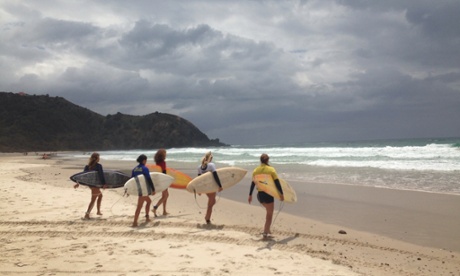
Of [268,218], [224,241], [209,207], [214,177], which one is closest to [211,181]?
[214,177]

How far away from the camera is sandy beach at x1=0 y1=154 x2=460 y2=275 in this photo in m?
4.81

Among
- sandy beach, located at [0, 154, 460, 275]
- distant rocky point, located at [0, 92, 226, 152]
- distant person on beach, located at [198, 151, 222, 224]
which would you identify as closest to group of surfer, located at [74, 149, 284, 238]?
distant person on beach, located at [198, 151, 222, 224]

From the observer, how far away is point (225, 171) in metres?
8.33

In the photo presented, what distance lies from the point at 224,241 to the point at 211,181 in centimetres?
185

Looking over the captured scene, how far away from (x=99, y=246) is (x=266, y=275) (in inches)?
111

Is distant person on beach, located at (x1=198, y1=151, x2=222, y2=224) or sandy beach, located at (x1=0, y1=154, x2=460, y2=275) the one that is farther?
distant person on beach, located at (x1=198, y1=151, x2=222, y2=224)

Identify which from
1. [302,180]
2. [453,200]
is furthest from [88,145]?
[453,200]

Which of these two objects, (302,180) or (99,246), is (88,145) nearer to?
(302,180)

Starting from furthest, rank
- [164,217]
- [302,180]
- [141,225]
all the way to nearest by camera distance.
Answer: [302,180] → [164,217] → [141,225]

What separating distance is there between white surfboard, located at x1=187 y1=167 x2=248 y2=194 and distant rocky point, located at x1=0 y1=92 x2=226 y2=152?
8487 cm

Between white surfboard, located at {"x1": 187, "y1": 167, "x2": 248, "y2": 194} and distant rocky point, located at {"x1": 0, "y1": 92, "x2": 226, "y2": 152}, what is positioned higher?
distant rocky point, located at {"x1": 0, "y1": 92, "x2": 226, "y2": 152}

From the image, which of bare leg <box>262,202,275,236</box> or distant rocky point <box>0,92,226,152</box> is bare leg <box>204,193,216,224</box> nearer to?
bare leg <box>262,202,275,236</box>

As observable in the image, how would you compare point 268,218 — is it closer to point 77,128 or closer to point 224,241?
point 224,241

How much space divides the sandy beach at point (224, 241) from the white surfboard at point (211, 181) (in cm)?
71
